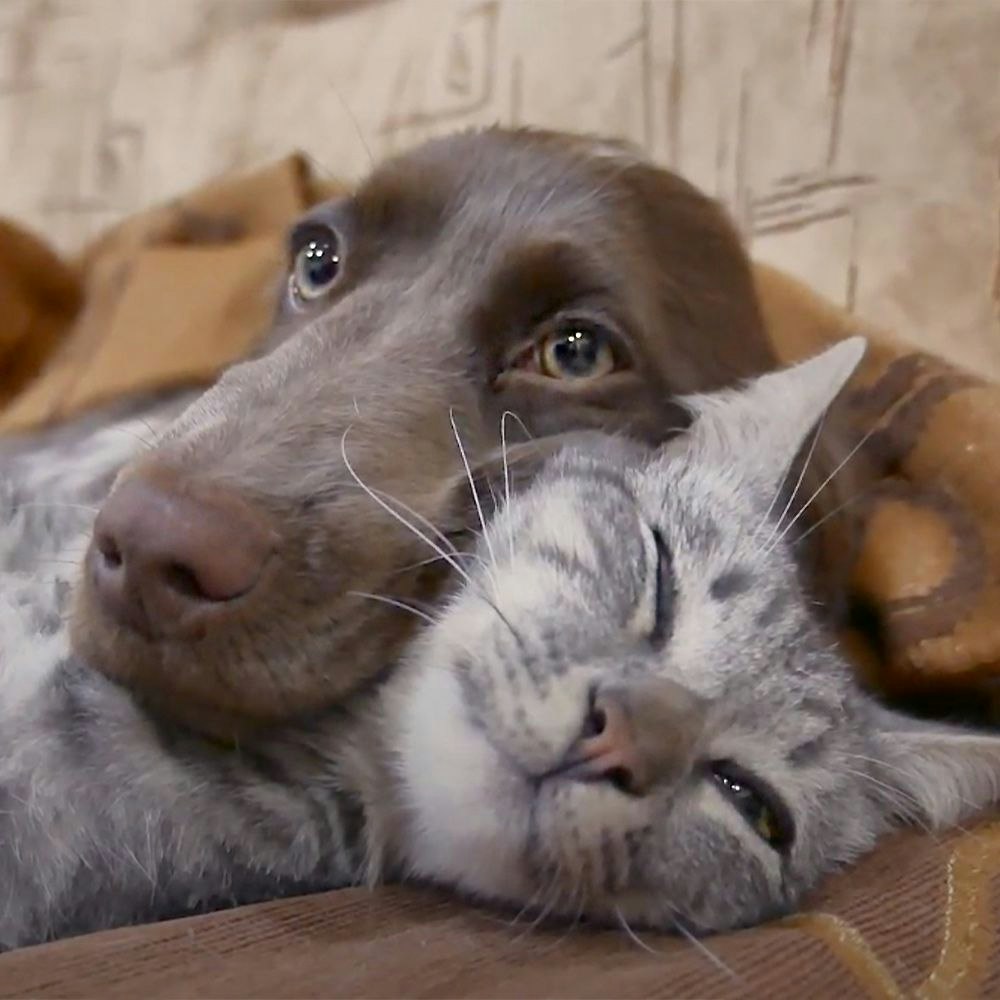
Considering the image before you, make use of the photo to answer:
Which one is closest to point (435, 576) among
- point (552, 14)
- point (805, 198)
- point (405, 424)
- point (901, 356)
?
point (405, 424)

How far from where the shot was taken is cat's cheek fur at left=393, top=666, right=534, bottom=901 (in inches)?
30.4

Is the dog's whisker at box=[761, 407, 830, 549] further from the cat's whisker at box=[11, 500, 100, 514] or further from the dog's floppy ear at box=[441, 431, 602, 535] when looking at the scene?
the cat's whisker at box=[11, 500, 100, 514]

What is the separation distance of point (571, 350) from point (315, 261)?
0.29m

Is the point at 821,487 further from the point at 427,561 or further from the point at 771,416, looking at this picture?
the point at 427,561

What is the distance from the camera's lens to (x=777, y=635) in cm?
89

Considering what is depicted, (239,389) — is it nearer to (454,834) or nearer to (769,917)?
(454,834)

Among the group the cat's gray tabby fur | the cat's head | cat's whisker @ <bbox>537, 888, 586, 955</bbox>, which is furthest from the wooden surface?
cat's whisker @ <bbox>537, 888, 586, 955</bbox>

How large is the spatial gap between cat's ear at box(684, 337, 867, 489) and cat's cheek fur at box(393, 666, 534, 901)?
342mm

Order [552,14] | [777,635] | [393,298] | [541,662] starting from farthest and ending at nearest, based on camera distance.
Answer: [552,14], [393,298], [777,635], [541,662]

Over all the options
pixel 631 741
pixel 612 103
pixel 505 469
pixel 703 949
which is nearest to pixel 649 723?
pixel 631 741

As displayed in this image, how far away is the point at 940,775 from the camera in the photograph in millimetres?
936

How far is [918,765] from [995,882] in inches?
5.6

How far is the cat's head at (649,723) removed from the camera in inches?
29.7

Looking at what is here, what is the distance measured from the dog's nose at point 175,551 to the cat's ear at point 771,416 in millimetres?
422
